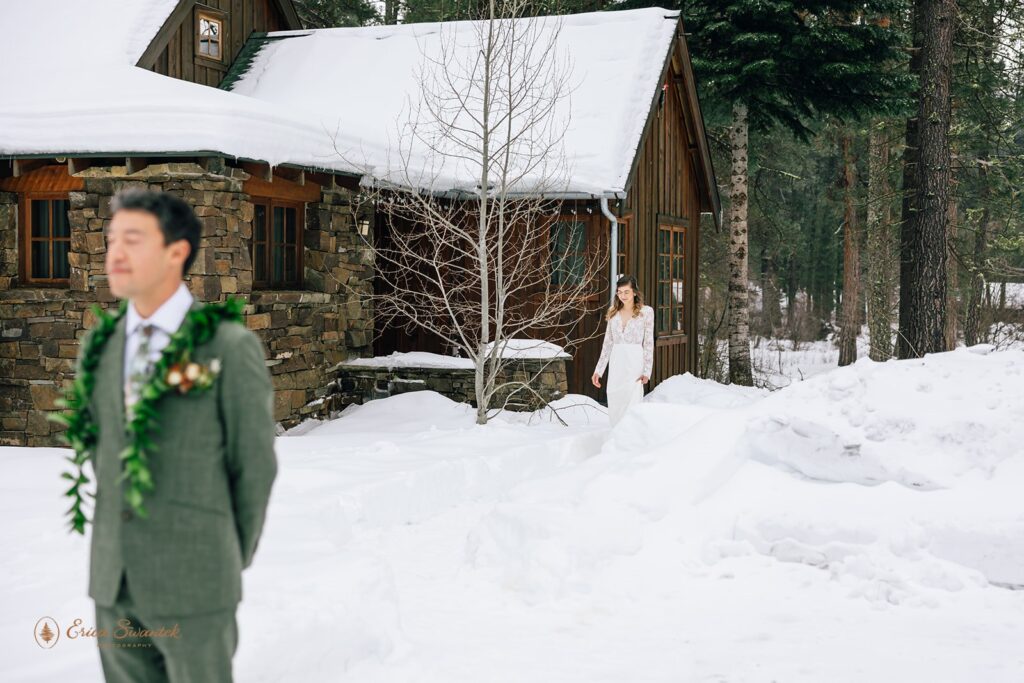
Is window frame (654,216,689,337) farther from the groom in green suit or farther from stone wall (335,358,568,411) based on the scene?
the groom in green suit

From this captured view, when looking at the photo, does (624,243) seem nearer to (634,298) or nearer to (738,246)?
(738,246)

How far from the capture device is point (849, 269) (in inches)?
973

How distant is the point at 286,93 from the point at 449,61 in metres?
2.77

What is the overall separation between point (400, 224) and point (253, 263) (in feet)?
10.8

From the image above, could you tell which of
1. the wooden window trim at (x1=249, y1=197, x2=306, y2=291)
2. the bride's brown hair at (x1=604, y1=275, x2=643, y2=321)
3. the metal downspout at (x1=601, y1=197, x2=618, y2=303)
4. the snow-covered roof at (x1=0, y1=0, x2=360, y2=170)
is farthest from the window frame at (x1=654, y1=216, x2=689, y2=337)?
the snow-covered roof at (x1=0, y1=0, x2=360, y2=170)

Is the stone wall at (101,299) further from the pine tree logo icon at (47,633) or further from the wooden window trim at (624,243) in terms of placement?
the pine tree logo icon at (47,633)

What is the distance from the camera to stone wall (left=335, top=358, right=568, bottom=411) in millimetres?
12781

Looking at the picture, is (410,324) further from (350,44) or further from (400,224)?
(350,44)

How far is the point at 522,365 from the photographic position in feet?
41.8

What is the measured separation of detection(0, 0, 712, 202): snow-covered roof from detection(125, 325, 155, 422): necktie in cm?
723

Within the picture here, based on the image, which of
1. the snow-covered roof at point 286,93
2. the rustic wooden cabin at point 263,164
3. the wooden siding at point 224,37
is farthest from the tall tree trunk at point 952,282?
the wooden siding at point 224,37

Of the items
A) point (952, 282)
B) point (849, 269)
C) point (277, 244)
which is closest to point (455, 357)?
point (277, 244)

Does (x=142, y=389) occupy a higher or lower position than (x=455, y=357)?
higher

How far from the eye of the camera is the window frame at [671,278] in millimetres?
16359
